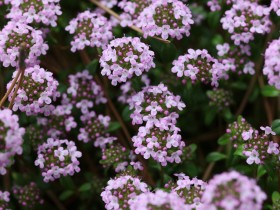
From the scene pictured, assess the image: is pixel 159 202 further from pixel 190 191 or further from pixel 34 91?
pixel 34 91

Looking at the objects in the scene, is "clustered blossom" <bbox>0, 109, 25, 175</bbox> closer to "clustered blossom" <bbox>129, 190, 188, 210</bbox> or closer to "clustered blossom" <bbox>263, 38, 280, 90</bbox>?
"clustered blossom" <bbox>129, 190, 188, 210</bbox>

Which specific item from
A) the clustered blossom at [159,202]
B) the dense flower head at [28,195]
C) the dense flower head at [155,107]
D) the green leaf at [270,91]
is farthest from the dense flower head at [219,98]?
the dense flower head at [28,195]

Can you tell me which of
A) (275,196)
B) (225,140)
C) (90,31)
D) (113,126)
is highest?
(90,31)

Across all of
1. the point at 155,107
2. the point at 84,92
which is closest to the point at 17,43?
the point at 84,92

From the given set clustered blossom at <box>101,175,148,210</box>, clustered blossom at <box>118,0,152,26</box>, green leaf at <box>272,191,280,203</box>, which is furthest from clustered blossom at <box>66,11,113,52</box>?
green leaf at <box>272,191,280,203</box>

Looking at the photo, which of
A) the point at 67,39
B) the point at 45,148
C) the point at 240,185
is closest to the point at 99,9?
the point at 67,39

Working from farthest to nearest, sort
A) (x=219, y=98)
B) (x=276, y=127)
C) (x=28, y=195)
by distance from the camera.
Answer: (x=219, y=98) < (x=28, y=195) < (x=276, y=127)

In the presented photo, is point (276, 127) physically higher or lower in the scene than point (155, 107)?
lower
